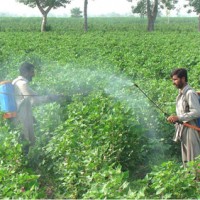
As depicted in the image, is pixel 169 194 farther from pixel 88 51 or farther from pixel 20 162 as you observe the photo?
pixel 88 51

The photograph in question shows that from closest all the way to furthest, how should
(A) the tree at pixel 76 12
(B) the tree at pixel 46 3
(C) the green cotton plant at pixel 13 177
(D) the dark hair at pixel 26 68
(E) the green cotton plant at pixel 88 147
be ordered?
1. (C) the green cotton plant at pixel 13 177
2. (E) the green cotton plant at pixel 88 147
3. (D) the dark hair at pixel 26 68
4. (B) the tree at pixel 46 3
5. (A) the tree at pixel 76 12

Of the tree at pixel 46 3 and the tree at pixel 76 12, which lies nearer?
the tree at pixel 46 3

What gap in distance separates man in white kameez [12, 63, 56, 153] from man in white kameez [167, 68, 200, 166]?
2.35 meters

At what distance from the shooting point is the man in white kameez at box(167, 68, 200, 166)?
6066mm

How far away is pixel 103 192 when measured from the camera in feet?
14.6

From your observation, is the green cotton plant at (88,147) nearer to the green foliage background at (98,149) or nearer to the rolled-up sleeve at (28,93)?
the green foliage background at (98,149)

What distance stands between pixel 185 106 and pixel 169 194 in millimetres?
1891

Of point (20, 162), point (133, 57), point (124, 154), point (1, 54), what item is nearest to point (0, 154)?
point (20, 162)

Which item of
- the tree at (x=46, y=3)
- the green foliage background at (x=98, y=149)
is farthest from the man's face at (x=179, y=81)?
the tree at (x=46, y=3)

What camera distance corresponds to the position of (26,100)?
7.67 metres

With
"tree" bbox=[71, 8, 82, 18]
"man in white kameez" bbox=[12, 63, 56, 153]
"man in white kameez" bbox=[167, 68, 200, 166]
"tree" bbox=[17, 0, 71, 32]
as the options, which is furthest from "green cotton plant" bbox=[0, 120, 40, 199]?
"tree" bbox=[71, 8, 82, 18]

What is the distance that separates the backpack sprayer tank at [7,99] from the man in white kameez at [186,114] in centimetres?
258

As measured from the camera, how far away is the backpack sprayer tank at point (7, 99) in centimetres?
739

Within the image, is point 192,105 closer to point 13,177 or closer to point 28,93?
point 13,177
